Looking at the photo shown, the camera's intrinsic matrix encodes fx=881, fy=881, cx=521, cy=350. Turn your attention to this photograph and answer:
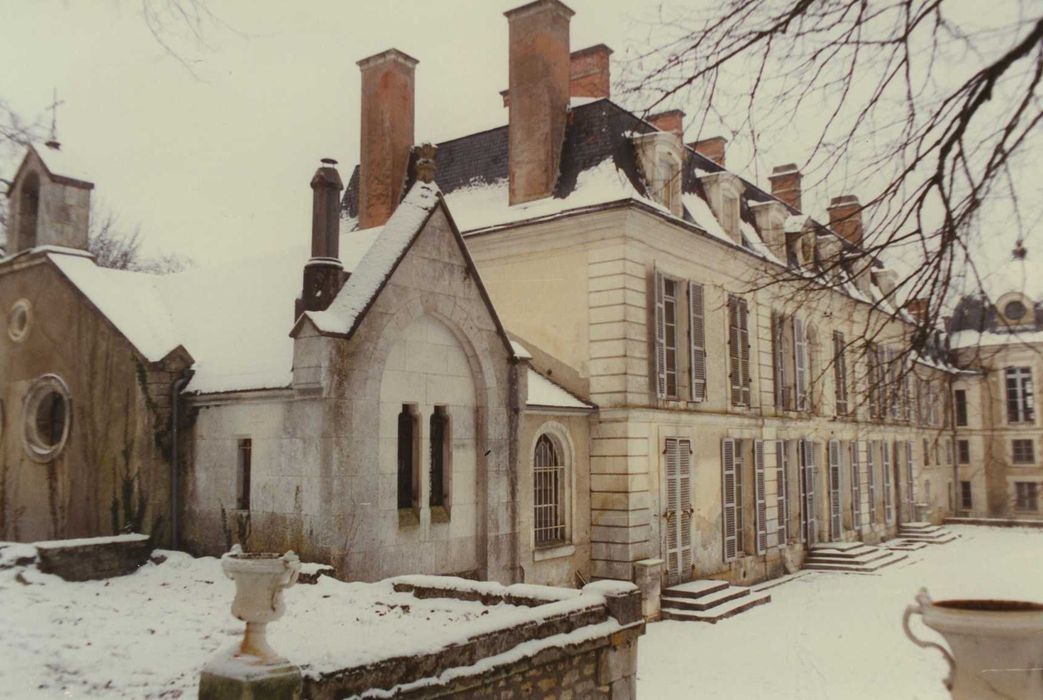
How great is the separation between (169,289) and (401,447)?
659 cm

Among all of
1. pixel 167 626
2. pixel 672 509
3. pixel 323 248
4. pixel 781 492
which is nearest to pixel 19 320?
pixel 323 248

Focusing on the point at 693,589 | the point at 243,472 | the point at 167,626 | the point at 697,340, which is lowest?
the point at 693,589

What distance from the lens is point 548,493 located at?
15781 millimetres

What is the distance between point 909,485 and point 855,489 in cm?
644

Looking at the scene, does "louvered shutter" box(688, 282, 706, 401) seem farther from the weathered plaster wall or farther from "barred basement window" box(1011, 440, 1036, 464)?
"barred basement window" box(1011, 440, 1036, 464)

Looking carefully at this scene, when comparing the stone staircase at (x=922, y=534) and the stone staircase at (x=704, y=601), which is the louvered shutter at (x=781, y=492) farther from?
the stone staircase at (x=922, y=534)

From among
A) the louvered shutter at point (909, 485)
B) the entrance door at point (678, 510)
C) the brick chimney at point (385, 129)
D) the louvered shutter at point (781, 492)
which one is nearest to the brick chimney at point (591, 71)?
the brick chimney at point (385, 129)

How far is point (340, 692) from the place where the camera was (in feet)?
22.2

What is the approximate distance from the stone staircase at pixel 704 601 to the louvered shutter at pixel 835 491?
815 centimetres

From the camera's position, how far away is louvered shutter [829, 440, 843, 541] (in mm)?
24797

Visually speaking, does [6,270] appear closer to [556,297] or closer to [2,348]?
[2,348]

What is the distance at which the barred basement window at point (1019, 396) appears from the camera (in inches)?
1459

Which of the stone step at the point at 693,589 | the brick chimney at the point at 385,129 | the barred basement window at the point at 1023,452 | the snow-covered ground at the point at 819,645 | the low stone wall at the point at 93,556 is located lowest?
the snow-covered ground at the point at 819,645

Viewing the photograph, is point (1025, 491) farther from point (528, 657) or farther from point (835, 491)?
point (528, 657)
